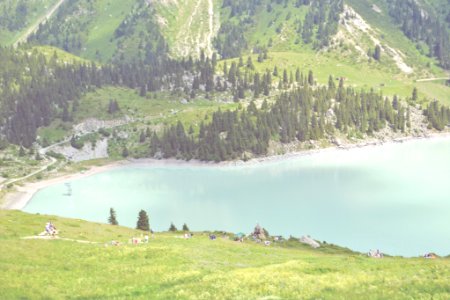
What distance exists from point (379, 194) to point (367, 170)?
40316 millimetres

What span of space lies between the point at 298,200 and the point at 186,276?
112 m

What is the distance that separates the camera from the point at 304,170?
18862cm

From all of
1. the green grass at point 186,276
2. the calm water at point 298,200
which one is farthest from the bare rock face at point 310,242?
the green grass at point 186,276

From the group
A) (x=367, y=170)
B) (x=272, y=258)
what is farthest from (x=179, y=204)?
(x=272, y=258)

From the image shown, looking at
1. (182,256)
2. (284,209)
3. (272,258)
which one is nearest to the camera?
(182,256)

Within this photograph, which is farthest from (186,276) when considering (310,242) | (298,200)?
(298,200)

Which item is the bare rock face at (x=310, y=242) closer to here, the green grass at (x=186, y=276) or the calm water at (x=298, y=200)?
the calm water at (x=298, y=200)

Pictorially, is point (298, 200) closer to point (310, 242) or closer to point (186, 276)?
point (310, 242)

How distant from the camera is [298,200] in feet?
474

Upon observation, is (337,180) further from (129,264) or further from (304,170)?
(129,264)

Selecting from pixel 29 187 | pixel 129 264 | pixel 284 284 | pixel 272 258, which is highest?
pixel 284 284

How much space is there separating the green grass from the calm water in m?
60.7

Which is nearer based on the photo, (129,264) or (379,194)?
(129,264)

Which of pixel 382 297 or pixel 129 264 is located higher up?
pixel 382 297
